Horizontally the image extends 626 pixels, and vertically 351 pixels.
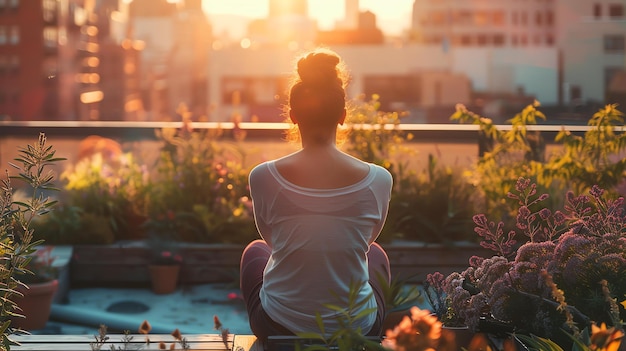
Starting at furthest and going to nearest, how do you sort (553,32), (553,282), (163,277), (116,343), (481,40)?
(553,32) < (481,40) < (163,277) < (116,343) < (553,282)

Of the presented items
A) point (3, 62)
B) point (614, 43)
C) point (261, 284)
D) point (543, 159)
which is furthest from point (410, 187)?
point (3, 62)

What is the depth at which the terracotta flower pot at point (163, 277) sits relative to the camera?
4926 millimetres

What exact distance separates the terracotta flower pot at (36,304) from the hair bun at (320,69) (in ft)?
7.87

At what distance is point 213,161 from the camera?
5605 mm

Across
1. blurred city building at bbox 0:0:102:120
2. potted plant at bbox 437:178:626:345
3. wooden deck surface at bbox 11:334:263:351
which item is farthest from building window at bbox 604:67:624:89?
potted plant at bbox 437:178:626:345

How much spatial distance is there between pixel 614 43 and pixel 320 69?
75.8 meters

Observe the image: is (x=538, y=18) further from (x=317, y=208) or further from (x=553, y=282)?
(x=553, y=282)

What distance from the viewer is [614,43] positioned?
73.7 meters

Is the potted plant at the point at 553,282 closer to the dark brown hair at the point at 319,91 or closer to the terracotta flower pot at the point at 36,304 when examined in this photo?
the dark brown hair at the point at 319,91

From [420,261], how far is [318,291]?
8.92 feet

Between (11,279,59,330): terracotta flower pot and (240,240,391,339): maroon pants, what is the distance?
6.58 feet

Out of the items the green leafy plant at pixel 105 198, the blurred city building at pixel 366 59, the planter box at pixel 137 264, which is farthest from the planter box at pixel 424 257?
the blurred city building at pixel 366 59

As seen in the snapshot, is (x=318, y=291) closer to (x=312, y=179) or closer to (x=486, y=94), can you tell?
(x=312, y=179)

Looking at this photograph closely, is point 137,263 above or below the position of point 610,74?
above
